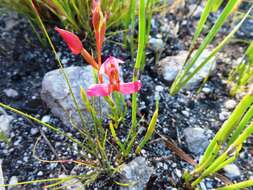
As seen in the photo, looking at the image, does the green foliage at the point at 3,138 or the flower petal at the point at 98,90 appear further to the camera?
the green foliage at the point at 3,138

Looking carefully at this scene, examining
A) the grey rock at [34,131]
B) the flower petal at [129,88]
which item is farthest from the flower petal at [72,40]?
the grey rock at [34,131]

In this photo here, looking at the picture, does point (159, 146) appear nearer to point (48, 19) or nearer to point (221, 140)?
point (221, 140)

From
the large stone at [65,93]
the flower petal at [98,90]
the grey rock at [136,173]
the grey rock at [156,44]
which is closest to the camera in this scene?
the flower petal at [98,90]

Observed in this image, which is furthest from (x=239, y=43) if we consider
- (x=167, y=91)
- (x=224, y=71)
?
(x=167, y=91)

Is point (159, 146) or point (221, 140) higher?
point (221, 140)

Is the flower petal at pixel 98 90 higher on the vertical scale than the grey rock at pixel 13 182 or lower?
higher

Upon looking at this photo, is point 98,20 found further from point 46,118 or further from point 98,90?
point 46,118

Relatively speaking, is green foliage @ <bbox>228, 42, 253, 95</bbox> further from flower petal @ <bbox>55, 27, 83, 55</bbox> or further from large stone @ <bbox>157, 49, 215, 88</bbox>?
flower petal @ <bbox>55, 27, 83, 55</bbox>

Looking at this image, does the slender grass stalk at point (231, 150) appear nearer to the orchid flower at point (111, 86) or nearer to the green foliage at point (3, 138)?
the orchid flower at point (111, 86)
